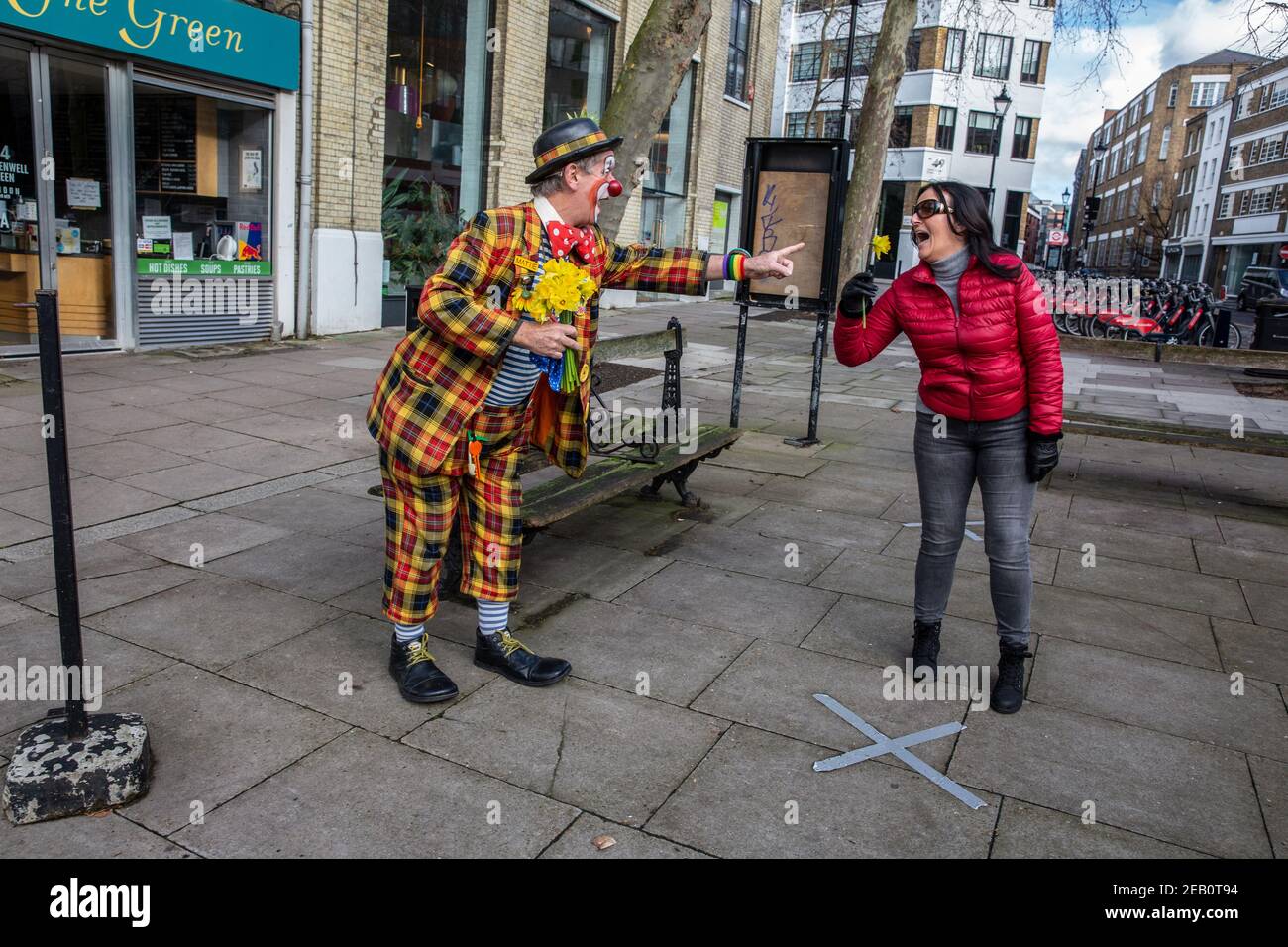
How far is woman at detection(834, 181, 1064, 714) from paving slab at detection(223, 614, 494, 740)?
191cm

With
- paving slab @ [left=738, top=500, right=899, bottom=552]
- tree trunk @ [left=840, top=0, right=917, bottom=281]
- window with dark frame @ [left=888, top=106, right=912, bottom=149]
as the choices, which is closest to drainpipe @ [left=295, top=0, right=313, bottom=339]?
tree trunk @ [left=840, top=0, right=917, bottom=281]

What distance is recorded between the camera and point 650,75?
27.3ft

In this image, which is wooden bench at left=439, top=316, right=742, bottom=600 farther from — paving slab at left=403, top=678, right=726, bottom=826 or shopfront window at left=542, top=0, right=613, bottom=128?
shopfront window at left=542, top=0, right=613, bottom=128

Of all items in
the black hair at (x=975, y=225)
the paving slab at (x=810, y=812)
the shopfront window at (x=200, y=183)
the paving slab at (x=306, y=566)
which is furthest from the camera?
the shopfront window at (x=200, y=183)

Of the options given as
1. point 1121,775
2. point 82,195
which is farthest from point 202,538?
point 82,195

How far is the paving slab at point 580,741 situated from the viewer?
121 inches

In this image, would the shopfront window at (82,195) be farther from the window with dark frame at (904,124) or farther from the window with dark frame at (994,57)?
the window with dark frame at (994,57)

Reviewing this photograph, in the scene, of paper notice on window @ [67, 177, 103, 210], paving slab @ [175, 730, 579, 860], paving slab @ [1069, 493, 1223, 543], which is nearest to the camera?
paving slab @ [175, 730, 579, 860]

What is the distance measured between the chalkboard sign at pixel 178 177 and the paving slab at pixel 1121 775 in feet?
35.5

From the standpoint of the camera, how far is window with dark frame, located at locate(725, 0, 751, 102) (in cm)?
2370

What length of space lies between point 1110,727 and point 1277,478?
209 inches

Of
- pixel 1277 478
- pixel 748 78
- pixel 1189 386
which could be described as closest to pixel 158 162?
pixel 1277 478

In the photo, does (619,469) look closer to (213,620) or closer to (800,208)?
(213,620)

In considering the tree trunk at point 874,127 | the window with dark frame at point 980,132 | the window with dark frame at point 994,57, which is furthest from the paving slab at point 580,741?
the window with dark frame at point 994,57
